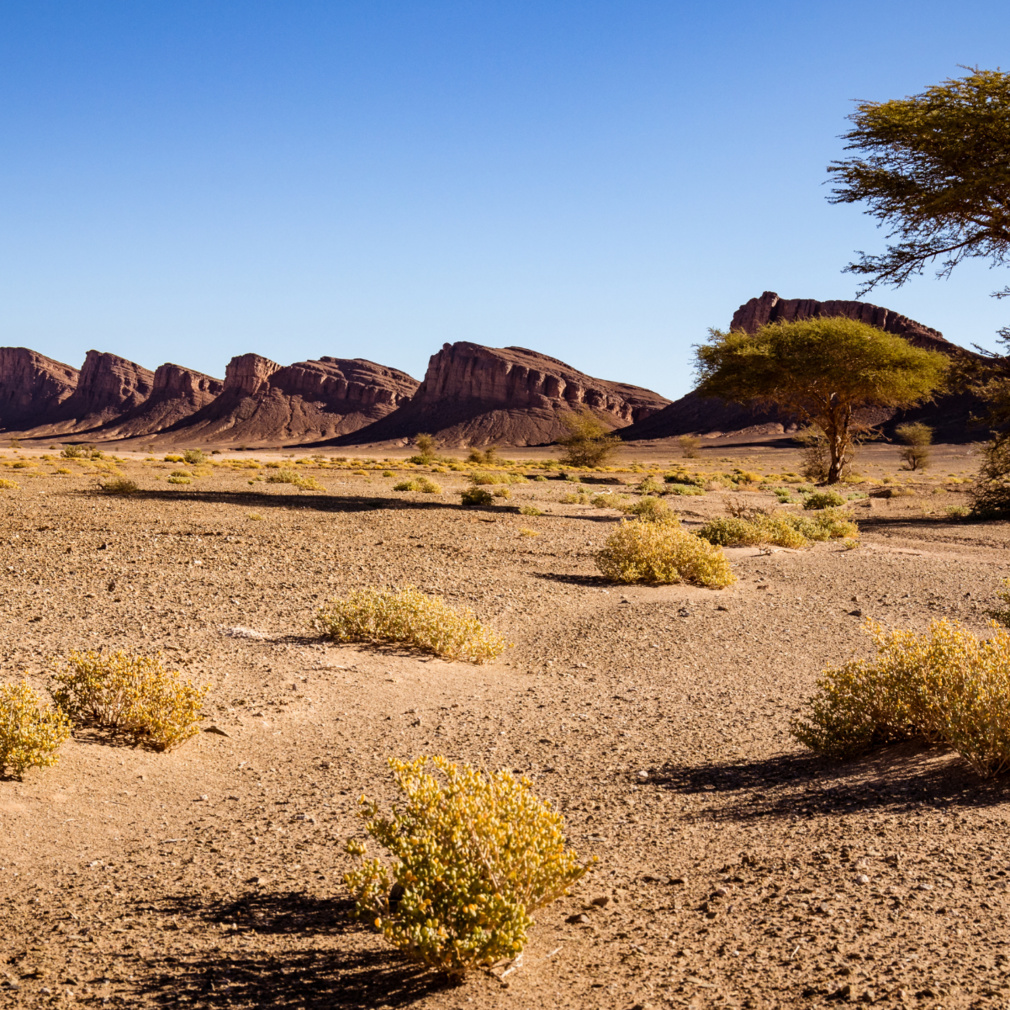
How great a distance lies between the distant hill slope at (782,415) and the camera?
101m

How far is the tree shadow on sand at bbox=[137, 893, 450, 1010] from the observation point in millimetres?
3018

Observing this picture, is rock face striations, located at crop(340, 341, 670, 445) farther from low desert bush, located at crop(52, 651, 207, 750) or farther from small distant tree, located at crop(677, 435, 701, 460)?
low desert bush, located at crop(52, 651, 207, 750)

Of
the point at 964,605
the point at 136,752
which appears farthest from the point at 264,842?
the point at 964,605

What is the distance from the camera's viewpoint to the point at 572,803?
495 centimetres

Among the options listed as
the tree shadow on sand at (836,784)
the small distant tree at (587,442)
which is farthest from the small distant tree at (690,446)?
the tree shadow on sand at (836,784)

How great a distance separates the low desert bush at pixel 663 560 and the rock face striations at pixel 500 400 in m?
130

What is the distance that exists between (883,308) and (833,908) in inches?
6157

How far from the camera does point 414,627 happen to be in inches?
332

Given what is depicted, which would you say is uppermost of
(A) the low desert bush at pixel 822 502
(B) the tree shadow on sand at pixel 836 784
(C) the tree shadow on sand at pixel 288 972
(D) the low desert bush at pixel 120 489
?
(A) the low desert bush at pixel 822 502

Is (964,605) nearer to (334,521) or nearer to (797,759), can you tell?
(797,759)

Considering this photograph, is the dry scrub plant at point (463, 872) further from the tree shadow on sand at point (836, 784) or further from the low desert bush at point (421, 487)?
the low desert bush at point (421, 487)

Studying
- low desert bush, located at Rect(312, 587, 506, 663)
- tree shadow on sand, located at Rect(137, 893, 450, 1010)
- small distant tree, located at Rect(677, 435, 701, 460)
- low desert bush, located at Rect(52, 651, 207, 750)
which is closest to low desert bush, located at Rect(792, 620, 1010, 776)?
tree shadow on sand, located at Rect(137, 893, 450, 1010)

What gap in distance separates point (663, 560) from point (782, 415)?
104 meters

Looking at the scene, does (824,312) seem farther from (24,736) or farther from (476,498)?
(24,736)
